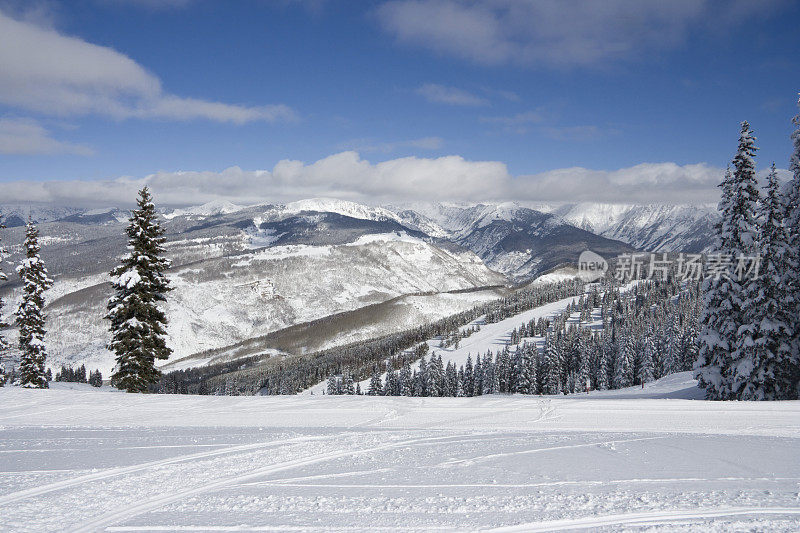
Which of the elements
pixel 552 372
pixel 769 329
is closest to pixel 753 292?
pixel 769 329

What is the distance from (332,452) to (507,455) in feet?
11.8

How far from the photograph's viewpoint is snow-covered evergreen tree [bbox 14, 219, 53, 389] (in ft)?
90.5

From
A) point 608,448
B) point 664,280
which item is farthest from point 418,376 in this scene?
point 664,280

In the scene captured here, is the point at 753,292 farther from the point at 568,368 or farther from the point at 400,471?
the point at 568,368

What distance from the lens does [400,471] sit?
7.71 metres

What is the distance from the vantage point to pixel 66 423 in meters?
12.6

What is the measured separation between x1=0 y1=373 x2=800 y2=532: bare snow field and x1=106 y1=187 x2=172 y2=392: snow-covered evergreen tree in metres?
9.54

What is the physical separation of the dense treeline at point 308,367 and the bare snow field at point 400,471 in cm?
9618

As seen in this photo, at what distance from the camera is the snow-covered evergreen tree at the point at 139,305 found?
934 inches

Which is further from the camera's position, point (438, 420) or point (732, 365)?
point (732, 365)

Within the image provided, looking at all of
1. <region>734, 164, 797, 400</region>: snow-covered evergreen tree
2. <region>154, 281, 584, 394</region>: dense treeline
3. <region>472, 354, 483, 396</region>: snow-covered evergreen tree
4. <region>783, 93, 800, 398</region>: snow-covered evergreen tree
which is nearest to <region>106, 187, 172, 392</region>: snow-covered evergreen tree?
<region>734, 164, 797, 400</region>: snow-covered evergreen tree

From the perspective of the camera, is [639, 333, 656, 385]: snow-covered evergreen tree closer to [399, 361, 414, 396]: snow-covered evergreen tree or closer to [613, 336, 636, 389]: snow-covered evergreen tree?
[613, 336, 636, 389]: snow-covered evergreen tree

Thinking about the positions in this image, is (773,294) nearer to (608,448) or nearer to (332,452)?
(608,448)

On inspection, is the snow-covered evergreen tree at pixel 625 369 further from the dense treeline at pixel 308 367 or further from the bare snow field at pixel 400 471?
the dense treeline at pixel 308 367
